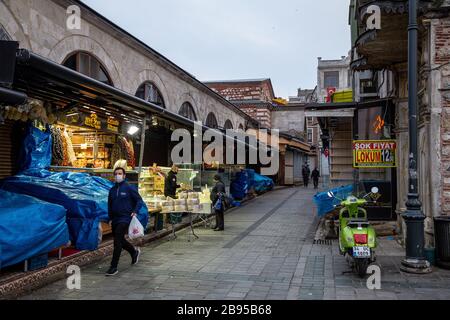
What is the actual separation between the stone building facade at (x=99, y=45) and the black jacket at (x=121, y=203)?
15.4ft

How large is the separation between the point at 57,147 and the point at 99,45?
207 inches

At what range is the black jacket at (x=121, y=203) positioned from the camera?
287 inches

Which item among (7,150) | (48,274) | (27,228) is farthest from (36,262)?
(7,150)

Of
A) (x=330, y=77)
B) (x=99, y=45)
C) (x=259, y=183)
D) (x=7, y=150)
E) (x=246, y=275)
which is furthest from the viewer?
(x=330, y=77)

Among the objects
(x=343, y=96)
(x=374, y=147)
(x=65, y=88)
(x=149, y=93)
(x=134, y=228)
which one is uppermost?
(x=149, y=93)

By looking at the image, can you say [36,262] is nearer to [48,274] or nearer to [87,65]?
[48,274]

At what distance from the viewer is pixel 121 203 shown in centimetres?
730

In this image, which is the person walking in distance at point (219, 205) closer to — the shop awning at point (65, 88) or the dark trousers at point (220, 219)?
the dark trousers at point (220, 219)

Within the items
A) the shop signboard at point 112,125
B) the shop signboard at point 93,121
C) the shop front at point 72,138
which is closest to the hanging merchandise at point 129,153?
the shop front at point 72,138

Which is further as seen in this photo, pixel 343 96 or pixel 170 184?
pixel 343 96

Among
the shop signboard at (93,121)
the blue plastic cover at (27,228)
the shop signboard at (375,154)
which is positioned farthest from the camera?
the shop signboard at (375,154)

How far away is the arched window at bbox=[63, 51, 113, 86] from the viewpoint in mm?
11831
